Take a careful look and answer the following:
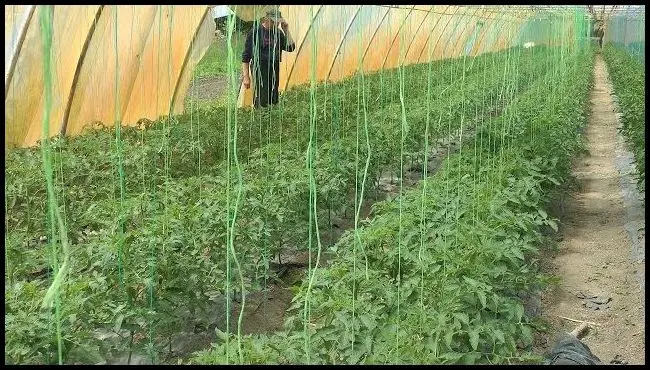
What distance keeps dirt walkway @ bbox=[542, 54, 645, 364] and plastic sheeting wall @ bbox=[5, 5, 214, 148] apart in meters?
3.03

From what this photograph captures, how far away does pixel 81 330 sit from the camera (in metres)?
2.33

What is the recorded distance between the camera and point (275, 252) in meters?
3.92

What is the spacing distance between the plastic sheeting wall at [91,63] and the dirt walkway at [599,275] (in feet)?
9.94

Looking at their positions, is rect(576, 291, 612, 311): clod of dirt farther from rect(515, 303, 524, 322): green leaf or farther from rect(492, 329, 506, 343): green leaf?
rect(492, 329, 506, 343): green leaf

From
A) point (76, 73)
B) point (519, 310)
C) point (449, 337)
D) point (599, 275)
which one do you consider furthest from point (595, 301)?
point (76, 73)

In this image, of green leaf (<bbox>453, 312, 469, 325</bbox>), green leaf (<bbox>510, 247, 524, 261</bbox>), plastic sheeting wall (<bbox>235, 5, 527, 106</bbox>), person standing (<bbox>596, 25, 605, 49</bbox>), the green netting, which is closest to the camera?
green leaf (<bbox>453, 312, 469, 325</bbox>)

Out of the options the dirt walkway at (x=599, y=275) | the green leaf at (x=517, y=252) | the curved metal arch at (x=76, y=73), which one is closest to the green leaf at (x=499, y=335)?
the green leaf at (x=517, y=252)

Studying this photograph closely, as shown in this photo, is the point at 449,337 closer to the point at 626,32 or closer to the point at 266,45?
the point at 266,45

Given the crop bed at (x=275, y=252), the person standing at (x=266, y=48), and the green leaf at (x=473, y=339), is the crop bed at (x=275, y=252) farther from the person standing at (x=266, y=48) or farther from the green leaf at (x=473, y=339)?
the person standing at (x=266, y=48)

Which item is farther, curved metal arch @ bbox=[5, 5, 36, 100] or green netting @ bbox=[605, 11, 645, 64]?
green netting @ bbox=[605, 11, 645, 64]

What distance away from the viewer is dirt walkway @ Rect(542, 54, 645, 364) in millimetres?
3467

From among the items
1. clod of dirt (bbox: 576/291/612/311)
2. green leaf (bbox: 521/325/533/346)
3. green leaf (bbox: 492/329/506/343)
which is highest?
green leaf (bbox: 492/329/506/343)

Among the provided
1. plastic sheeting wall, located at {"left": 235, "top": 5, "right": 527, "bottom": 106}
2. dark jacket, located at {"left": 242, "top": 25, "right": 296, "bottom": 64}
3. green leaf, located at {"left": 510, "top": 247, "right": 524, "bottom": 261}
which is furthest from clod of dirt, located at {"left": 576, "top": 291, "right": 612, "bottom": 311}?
dark jacket, located at {"left": 242, "top": 25, "right": 296, "bottom": 64}

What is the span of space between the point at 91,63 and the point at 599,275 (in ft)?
15.4
